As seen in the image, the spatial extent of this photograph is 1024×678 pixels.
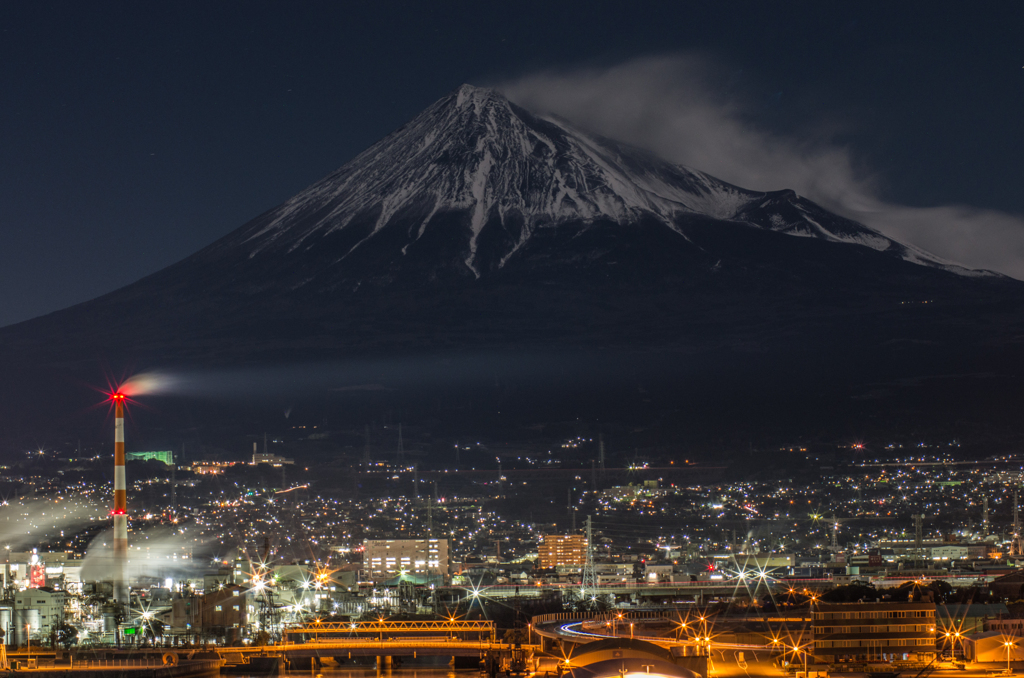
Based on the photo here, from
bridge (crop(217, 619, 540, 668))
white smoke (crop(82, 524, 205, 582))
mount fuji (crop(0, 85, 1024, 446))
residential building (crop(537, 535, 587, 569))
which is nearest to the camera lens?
bridge (crop(217, 619, 540, 668))

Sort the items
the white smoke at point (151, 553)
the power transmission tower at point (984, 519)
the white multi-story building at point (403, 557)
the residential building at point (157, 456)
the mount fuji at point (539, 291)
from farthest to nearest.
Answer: the mount fuji at point (539, 291), the residential building at point (157, 456), the power transmission tower at point (984, 519), the white multi-story building at point (403, 557), the white smoke at point (151, 553)

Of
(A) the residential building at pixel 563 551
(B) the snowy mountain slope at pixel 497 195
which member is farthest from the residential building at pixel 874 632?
(B) the snowy mountain slope at pixel 497 195

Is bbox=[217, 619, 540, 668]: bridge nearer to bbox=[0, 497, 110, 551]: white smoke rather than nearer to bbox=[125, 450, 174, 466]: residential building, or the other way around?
bbox=[0, 497, 110, 551]: white smoke

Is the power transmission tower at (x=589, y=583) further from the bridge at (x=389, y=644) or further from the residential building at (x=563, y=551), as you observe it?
the bridge at (x=389, y=644)

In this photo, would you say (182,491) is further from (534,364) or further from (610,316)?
(610,316)

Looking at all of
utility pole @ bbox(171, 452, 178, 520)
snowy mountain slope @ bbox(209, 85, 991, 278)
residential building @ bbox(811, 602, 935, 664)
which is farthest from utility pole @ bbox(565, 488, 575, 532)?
snowy mountain slope @ bbox(209, 85, 991, 278)
